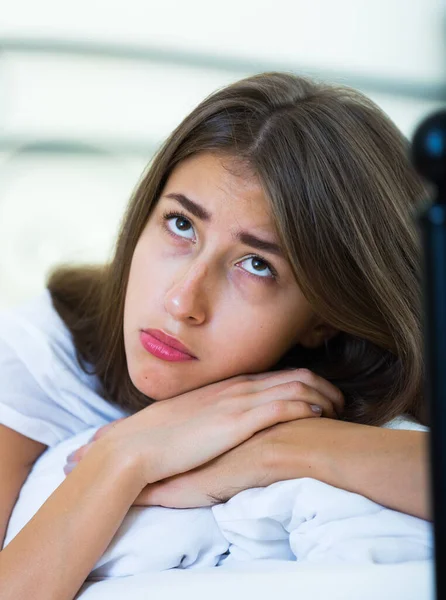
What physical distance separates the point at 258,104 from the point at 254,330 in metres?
0.37

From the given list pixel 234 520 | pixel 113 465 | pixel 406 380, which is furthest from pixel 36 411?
pixel 406 380

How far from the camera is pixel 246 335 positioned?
121 cm

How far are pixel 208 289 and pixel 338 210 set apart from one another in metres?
0.23

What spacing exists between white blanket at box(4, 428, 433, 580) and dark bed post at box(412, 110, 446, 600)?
0.49m

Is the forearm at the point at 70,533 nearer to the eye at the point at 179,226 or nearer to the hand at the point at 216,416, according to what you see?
the hand at the point at 216,416

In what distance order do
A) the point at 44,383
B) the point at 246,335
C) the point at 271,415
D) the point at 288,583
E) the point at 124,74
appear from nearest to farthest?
1. the point at 288,583
2. the point at 271,415
3. the point at 246,335
4. the point at 44,383
5. the point at 124,74

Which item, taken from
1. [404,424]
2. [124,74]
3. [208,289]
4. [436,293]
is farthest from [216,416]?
[124,74]

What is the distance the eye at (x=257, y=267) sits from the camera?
1.20m

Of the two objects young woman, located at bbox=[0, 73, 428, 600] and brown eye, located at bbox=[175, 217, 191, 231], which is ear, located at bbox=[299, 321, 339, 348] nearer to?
young woman, located at bbox=[0, 73, 428, 600]

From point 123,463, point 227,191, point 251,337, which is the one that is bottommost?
point 123,463

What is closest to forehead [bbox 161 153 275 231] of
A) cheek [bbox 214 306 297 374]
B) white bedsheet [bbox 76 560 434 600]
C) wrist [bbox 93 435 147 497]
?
cheek [bbox 214 306 297 374]

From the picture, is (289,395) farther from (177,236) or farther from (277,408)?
(177,236)

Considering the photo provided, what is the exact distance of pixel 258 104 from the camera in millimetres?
1287

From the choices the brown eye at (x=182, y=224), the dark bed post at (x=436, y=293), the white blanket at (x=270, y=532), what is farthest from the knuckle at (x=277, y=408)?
the dark bed post at (x=436, y=293)
